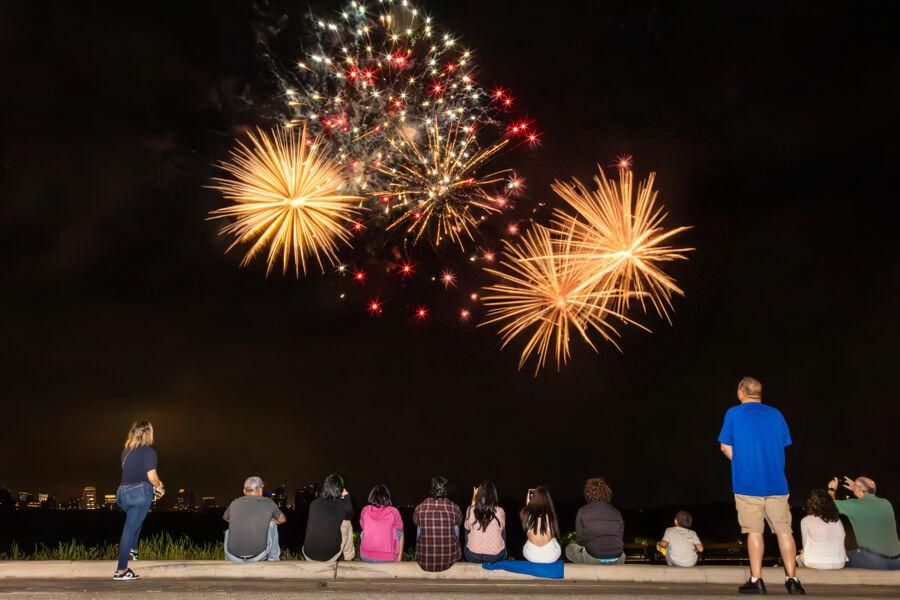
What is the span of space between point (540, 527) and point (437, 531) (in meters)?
1.03

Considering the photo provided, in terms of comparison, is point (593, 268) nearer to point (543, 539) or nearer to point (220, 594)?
point (543, 539)

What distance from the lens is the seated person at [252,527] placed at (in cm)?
803

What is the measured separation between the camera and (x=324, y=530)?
8.48 metres

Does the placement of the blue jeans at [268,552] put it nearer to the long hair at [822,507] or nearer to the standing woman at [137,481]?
the standing woman at [137,481]

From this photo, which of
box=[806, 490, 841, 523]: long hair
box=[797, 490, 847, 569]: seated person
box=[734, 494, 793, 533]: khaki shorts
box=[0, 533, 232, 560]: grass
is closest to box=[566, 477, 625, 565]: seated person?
box=[797, 490, 847, 569]: seated person

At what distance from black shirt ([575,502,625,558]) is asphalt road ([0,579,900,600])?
1.57 m

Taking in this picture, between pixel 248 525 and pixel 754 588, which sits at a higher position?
pixel 248 525

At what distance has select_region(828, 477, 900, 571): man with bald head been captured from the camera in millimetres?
A: 8266

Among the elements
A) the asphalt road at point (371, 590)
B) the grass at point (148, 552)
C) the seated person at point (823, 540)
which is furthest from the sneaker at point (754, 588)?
the grass at point (148, 552)

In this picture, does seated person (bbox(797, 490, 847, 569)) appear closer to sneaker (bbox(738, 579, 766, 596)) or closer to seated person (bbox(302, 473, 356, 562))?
sneaker (bbox(738, 579, 766, 596))

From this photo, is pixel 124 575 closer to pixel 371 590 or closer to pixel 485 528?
Answer: pixel 371 590

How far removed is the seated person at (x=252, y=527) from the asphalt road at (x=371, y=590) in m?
1.05

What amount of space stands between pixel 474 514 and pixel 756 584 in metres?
3.13

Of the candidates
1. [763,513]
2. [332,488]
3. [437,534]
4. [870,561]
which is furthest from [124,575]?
[870,561]
